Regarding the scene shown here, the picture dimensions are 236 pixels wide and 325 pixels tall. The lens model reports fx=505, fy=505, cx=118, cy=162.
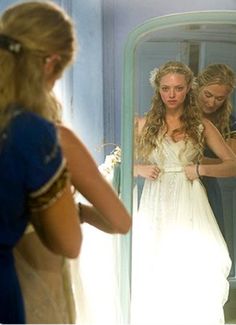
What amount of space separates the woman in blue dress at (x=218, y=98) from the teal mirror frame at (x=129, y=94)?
0.37 ft

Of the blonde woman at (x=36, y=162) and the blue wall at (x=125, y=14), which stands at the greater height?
the blue wall at (x=125, y=14)

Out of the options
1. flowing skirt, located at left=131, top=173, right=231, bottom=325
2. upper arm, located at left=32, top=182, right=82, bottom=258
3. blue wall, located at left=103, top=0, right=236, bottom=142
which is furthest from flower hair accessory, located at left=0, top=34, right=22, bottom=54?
flowing skirt, located at left=131, top=173, right=231, bottom=325

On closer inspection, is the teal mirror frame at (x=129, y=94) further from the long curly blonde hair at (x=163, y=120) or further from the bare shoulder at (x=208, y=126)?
the bare shoulder at (x=208, y=126)

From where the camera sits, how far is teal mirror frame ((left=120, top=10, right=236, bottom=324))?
43.5 inches

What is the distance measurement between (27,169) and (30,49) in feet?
0.47

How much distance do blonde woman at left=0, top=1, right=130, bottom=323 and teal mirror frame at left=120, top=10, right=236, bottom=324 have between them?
493 mm

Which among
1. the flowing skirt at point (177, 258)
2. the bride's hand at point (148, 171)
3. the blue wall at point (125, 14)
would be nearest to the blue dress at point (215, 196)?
the flowing skirt at point (177, 258)

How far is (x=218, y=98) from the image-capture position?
1.16m

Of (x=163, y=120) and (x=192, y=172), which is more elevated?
(x=163, y=120)

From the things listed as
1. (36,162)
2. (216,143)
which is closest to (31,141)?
(36,162)

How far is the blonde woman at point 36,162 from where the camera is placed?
0.57 m

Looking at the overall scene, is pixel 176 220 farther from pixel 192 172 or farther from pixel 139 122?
pixel 139 122

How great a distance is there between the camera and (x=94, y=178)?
63 centimetres

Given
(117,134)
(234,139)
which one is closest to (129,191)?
(117,134)
